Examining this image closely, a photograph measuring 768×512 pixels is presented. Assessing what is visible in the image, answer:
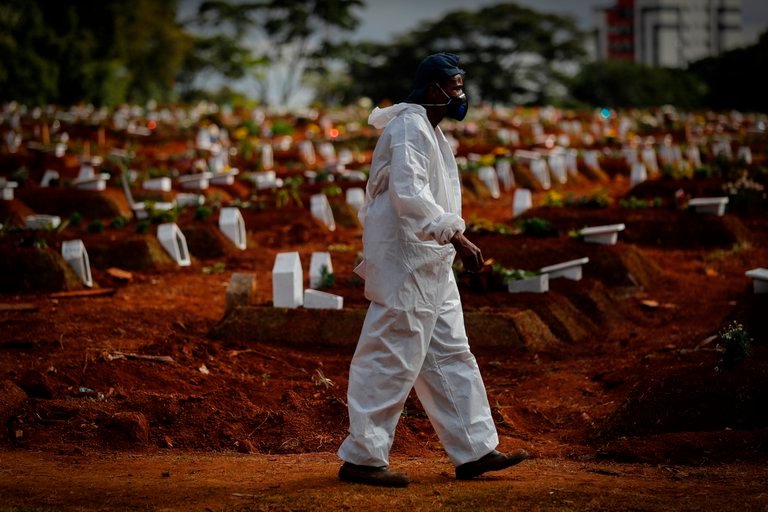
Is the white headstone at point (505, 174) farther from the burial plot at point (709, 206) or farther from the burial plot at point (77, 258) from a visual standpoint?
the burial plot at point (77, 258)

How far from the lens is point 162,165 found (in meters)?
24.4

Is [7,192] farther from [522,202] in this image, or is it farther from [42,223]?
[522,202]

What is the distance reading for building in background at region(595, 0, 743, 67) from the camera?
10244cm

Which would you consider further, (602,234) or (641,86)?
(641,86)

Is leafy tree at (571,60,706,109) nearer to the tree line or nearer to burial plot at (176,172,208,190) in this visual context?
the tree line

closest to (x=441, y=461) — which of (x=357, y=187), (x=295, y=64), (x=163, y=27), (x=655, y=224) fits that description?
(x=655, y=224)

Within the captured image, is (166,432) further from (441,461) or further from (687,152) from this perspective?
(687,152)

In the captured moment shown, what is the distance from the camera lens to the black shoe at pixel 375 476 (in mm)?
5949

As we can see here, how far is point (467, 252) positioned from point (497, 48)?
219ft

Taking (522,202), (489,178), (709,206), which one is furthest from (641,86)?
(709,206)

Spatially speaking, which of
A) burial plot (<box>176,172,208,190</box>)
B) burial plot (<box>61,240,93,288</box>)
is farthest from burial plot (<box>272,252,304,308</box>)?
burial plot (<box>176,172,208,190</box>)

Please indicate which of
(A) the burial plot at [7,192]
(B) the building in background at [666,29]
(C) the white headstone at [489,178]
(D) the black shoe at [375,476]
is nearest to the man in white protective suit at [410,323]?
(D) the black shoe at [375,476]

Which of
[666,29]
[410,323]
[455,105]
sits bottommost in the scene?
[410,323]

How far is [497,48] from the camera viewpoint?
71250mm
